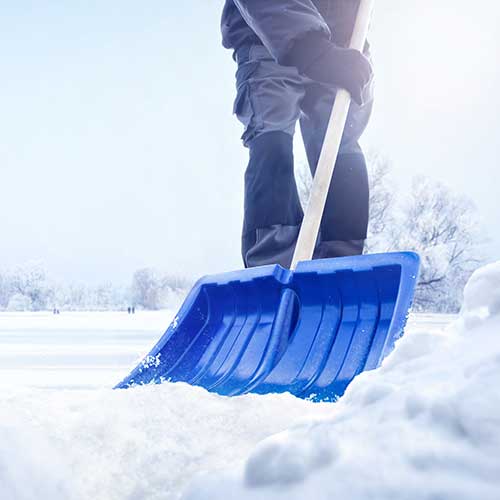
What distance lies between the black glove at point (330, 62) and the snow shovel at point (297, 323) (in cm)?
7

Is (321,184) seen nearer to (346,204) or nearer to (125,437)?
(346,204)

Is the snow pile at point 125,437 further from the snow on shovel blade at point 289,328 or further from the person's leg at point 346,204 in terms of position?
the person's leg at point 346,204

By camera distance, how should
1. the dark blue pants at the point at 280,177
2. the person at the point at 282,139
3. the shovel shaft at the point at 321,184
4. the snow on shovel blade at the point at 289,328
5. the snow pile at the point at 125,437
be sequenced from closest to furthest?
1. the snow pile at the point at 125,437
2. the snow on shovel blade at the point at 289,328
3. the shovel shaft at the point at 321,184
4. the person at the point at 282,139
5. the dark blue pants at the point at 280,177

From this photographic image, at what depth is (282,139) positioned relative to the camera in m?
2.02

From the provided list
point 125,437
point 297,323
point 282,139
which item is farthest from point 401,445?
point 282,139

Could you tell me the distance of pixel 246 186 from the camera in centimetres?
206

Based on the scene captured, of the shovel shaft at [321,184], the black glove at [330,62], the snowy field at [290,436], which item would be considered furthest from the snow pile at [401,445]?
the black glove at [330,62]

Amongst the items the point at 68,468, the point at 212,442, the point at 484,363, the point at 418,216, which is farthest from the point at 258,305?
the point at 418,216

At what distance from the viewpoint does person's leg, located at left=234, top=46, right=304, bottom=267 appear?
2.00 metres

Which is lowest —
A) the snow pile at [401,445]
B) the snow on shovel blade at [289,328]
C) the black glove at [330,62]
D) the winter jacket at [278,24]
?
the snow on shovel blade at [289,328]

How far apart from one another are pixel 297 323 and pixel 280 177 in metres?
0.59

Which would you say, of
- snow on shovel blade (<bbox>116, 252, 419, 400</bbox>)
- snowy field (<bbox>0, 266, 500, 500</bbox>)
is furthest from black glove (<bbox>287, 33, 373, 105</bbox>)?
snowy field (<bbox>0, 266, 500, 500</bbox>)

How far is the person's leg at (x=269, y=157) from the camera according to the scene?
2.00m

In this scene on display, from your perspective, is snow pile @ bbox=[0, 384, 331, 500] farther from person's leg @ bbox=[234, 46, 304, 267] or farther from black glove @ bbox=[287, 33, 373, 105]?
black glove @ bbox=[287, 33, 373, 105]
